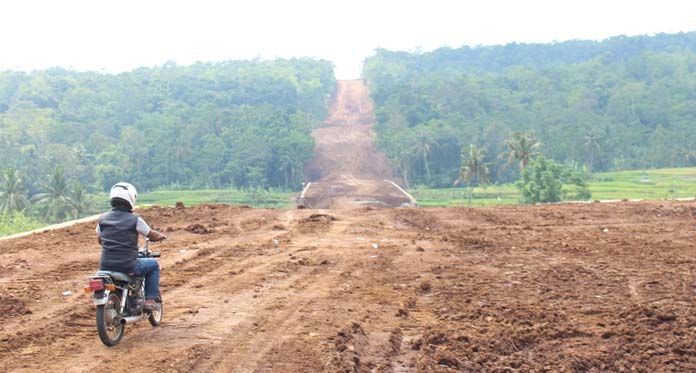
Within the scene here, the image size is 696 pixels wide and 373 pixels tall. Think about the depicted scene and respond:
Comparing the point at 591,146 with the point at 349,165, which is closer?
the point at 349,165

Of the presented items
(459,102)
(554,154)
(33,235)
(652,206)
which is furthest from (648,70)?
(33,235)

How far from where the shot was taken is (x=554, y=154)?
227ft

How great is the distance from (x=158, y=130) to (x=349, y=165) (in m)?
19.3

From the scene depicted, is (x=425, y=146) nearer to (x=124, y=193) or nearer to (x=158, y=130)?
(x=158, y=130)

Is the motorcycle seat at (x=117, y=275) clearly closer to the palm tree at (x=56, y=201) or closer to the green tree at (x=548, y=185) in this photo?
the green tree at (x=548, y=185)

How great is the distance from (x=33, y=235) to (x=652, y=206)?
12.0 metres

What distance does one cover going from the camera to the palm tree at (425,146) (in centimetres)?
6550

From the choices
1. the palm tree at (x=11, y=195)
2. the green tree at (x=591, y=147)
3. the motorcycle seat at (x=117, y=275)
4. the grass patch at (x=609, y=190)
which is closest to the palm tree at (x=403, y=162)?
the grass patch at (x=609, y=190)

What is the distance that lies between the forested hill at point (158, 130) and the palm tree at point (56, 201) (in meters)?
5.43

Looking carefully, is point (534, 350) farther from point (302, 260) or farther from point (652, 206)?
point (652, 206)

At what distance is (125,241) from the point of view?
238 inches

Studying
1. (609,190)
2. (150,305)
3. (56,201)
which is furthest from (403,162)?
(150,305)

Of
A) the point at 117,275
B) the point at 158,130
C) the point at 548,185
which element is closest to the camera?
the point at 117,275

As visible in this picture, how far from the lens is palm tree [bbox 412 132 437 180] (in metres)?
65.5
